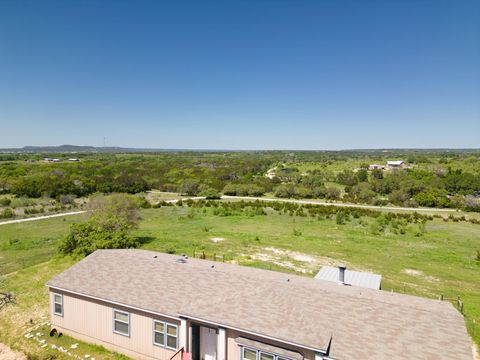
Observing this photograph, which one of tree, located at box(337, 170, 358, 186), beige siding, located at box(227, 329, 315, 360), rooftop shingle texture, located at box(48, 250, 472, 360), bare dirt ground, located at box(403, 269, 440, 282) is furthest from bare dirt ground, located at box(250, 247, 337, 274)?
tree, located at box(337, 170, 358, 186)

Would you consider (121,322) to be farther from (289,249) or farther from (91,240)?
(289,249)

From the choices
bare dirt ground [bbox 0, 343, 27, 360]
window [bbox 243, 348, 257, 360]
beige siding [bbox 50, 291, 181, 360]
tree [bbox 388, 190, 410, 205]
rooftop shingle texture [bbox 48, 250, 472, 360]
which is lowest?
tree [bbox 388, 190, 410, 205]

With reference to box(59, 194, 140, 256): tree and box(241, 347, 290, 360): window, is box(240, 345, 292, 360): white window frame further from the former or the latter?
box(59, 194, 140, 256): tree

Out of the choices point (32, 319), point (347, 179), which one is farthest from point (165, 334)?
point (347, 179)

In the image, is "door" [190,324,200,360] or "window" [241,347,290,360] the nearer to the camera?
"window" [241,347,290,360]

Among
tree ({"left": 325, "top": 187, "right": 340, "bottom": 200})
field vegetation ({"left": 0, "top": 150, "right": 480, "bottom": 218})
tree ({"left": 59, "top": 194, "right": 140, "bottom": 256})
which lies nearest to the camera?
tree ({"left": 59, "top": 194, "right": 140, "bottom": 256})

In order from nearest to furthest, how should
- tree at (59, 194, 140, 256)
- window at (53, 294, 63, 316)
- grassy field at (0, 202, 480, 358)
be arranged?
window at (53, 294, 63, 316) < grassy field at (0, 202, 480, 358) < tree at (59, 194, 140, 256)

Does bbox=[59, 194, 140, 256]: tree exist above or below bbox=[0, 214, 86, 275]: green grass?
above
